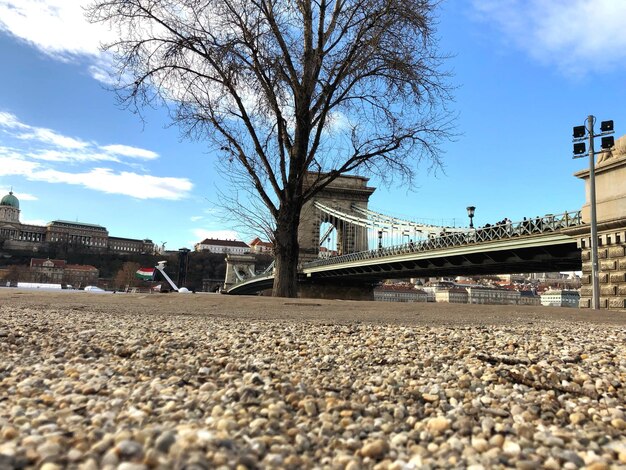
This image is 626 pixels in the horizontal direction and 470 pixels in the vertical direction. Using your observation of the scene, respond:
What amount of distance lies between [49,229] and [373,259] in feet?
439

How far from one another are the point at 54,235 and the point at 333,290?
123m

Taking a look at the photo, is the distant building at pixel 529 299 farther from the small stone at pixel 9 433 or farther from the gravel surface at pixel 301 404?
the small stone at pixel 9 433

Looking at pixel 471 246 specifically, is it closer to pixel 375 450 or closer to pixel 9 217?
pixel 375 450

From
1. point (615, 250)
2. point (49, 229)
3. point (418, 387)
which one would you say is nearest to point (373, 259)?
point (615, 250)

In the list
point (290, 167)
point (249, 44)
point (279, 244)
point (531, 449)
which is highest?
point (249, 44)

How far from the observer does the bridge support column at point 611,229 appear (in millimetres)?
13461

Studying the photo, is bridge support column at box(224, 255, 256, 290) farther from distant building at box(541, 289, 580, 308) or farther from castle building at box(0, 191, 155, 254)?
castle building at box(0, 191, 155, 254)

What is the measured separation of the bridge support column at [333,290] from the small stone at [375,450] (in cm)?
4376

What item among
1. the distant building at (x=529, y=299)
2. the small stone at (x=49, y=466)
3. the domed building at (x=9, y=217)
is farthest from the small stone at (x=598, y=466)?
the domed building at (x=9, y=217)

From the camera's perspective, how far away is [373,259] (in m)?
35.0

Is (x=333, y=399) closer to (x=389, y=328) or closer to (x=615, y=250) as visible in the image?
(x=389, y=328)

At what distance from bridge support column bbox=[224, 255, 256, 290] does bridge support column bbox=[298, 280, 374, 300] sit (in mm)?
26240

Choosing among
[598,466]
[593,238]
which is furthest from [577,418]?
[593,238]

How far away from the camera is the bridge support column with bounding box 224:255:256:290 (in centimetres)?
7212
